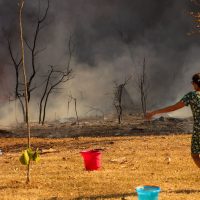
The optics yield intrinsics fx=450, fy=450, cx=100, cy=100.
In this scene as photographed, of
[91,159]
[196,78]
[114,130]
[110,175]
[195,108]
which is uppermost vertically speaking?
[196,78]

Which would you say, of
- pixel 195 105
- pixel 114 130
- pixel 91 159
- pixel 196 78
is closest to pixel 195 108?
pixel 195 105

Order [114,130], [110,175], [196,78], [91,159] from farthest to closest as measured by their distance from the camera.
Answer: [114,130] → [91,159] → [110,175] → [196,78]

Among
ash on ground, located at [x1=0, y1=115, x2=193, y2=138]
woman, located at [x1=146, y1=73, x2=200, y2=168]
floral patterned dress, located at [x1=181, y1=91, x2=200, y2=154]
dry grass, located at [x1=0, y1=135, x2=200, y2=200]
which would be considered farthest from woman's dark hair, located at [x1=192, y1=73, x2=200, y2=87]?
ash on ground, located at [x1=0, y1=115, x2=193, y2=138]

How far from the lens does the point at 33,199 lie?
283 inches

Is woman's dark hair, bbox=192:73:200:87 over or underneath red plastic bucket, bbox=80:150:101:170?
over

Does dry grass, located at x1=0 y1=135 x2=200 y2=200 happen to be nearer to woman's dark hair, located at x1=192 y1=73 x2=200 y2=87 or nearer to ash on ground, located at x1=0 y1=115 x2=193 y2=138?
woman's dark hair, located at x1=192 y1=73 x2=200 y2=87

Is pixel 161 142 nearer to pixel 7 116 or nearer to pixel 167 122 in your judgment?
pixel 167 122

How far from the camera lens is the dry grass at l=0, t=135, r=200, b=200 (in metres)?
7.52

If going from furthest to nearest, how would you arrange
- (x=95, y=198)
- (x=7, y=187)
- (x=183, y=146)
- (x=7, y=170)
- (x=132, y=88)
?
1. (x=132, y=88)
2. (x=183, y=146)
3. (x=7, y=170)
4. (x=7, y=187)
5. (x=95, y=198)

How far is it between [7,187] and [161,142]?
812 cm

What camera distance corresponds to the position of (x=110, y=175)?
9.09 meters

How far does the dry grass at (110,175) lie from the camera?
7516mm

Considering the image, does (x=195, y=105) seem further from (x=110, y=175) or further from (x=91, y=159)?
(x=91, y=159)

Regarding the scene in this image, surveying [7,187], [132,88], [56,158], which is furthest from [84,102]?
[7,187]
